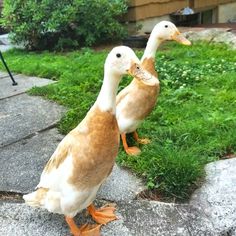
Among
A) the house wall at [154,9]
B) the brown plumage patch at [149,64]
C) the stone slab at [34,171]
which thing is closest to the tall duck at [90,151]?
the stone slab at [34,171]

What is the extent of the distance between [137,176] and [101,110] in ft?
3.30

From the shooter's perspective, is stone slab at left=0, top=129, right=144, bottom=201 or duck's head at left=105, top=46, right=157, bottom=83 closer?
duck's head at left=105, top=46, right=157, bottom=83

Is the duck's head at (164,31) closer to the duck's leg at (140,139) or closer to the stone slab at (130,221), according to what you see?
the duck's leg at (140,139)

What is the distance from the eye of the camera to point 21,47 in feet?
27.2

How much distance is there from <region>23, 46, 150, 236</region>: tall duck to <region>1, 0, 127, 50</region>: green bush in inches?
206

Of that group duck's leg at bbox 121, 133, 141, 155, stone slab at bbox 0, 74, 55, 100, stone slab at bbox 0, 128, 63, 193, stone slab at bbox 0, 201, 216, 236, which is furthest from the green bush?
stone slab at bbox 0, 201, 216, 236

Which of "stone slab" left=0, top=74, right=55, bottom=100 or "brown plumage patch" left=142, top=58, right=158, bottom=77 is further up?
"brown plumage patch" left=142, top=58, right=158, bottom=77

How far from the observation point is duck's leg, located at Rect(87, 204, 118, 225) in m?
2.71

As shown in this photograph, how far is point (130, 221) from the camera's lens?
2.75m

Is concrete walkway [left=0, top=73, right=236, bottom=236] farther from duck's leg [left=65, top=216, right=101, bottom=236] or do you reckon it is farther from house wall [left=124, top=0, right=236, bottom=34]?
house wall [left=124, top=0, right=236, bottom=34]

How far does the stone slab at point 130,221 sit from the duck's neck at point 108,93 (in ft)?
2.51

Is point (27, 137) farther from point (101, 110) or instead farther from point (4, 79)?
point (4, 79)

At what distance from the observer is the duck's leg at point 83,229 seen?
8.36 feet

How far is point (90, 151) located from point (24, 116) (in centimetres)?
228
